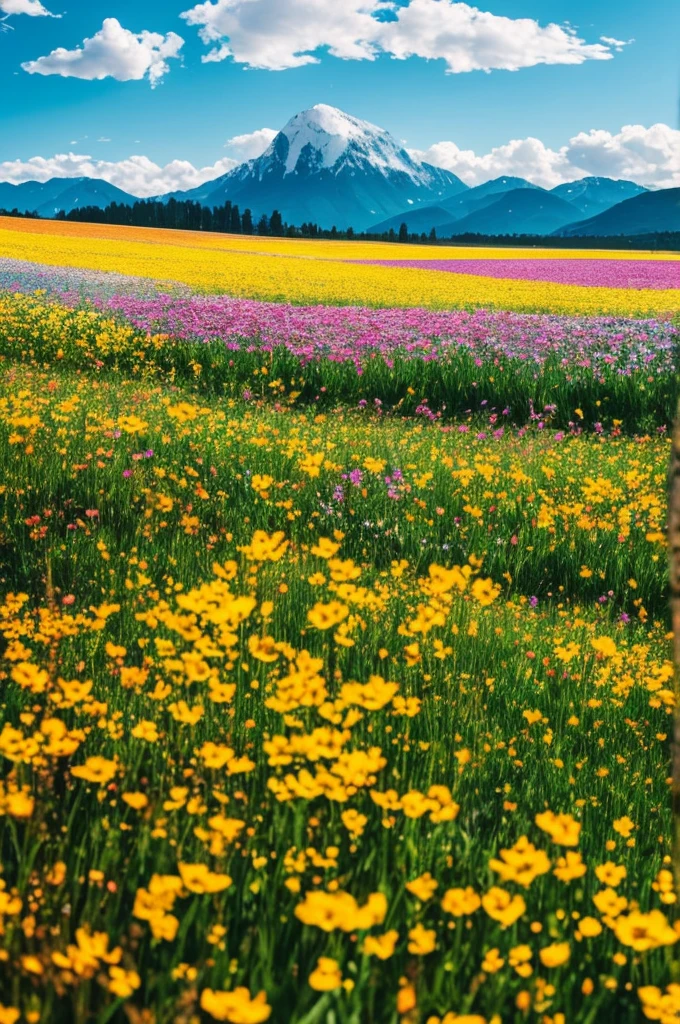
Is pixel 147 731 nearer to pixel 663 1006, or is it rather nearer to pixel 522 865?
pixel 522 865

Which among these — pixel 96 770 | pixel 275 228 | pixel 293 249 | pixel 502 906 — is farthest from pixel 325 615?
pixel 275 228

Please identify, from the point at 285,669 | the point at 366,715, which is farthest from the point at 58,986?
the point at 285,669

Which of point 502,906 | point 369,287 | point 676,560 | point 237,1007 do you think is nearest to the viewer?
point 237,1007

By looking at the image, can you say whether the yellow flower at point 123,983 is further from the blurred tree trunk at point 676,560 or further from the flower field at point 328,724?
the blurred tree trunk at point 676,560

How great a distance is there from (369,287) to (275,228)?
343 feet

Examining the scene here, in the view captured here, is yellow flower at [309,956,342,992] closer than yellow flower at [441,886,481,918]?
Yes

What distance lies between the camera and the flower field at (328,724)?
5.64ft

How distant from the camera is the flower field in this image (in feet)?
5.64

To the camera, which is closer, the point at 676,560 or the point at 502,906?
the point at 676,560

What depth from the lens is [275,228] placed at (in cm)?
12669

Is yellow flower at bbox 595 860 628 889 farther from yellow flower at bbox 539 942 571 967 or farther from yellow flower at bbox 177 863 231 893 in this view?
yellow flower at bbox 177 863 231 893

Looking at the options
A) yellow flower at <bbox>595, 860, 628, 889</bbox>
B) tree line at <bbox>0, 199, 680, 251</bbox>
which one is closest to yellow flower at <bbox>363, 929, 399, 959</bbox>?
yellow flower at <bbox>595, 860, 628, 889</bbox>

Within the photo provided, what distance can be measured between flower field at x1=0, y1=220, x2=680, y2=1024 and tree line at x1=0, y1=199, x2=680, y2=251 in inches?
4367

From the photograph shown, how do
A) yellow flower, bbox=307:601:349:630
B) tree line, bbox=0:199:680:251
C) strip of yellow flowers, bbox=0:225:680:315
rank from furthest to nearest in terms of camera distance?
tree line, bbox=0:199:680:251 < strip of yellow flowers, bbox=0:225:680:315 < yellow flower, bbox=307:601:349:630
